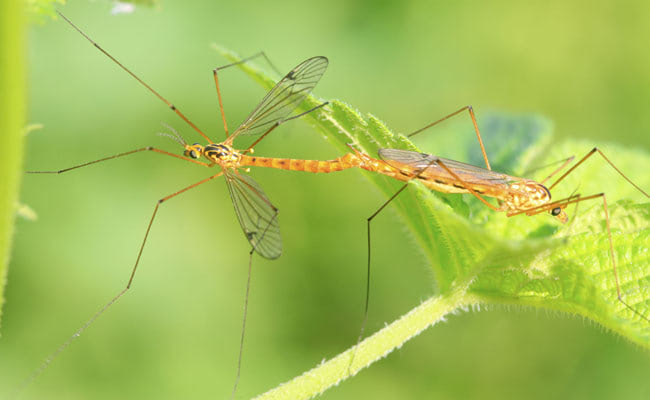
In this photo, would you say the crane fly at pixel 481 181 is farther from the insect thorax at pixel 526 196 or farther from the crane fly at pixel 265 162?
the crane fly at pixel 265 162

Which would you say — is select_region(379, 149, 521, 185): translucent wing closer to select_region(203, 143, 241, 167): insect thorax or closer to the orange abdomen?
the orange abdomen

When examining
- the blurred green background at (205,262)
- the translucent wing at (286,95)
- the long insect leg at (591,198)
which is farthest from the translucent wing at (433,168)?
the blurred green background at (205,262)

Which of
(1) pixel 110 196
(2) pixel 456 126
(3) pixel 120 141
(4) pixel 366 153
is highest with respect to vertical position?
(2) pixel 456 126

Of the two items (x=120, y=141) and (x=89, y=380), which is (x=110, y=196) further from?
(x=89, y=380)

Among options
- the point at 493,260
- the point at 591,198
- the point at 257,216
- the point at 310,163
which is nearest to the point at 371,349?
the point at 493,260

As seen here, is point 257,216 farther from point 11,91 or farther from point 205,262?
point 11,91

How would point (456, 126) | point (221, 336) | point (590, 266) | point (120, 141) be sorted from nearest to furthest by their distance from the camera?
point (590, 266) → point (456, 126) → point (221, 336) → point (120, 141)

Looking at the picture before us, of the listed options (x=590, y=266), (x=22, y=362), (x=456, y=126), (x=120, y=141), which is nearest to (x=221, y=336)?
(x=22, y=362)
